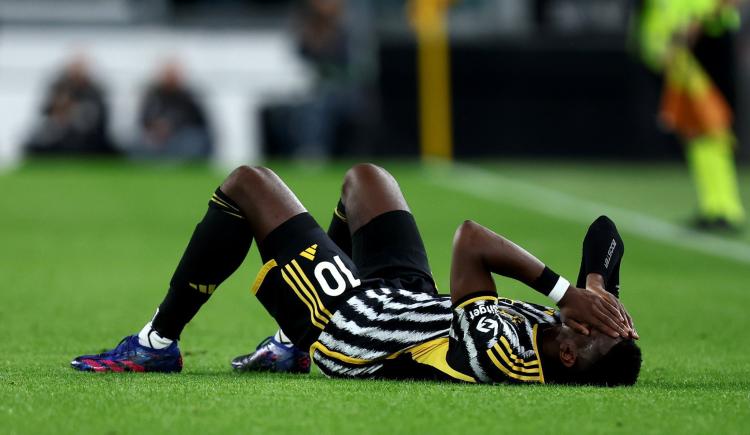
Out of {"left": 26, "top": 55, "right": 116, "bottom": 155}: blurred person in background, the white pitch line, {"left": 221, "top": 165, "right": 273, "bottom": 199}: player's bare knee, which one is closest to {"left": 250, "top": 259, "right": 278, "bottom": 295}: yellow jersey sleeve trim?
{"left": 221, "top": 165, "right": 273, "bottom": 199}: player's bare knee

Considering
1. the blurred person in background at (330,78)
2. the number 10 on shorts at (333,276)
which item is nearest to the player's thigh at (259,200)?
the number 10 on shorts at (333,276)

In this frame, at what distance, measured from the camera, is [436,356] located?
5375mm

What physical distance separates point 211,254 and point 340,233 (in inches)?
27.3

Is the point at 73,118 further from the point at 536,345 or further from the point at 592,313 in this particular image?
the point at 592,313

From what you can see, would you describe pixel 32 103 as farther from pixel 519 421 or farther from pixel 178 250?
pixel 519 421

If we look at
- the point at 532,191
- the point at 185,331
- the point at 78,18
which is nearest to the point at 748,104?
the point at 532,191

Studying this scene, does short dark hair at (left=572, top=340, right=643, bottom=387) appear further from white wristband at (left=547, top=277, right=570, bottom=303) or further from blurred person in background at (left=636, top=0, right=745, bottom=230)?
blurred person in background at (left=636, top=0, right=745, bottom=230)

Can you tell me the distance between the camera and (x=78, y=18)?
22.2m

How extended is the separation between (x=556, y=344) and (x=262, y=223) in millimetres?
1238

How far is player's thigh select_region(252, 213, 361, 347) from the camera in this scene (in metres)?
5.48

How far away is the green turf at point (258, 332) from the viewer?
4641 mm

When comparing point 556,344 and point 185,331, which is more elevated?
point 556,344

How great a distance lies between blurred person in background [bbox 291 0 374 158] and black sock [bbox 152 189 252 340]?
15.4m

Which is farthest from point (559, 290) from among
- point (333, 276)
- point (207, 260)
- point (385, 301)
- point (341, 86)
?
point (341, 86)
